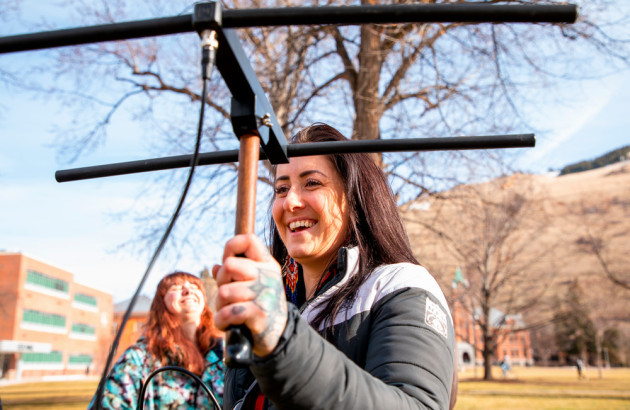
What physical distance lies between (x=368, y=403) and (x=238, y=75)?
666 millimetres

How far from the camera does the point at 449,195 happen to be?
10.1 metres

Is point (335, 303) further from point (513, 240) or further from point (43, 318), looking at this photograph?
point (43, 318)

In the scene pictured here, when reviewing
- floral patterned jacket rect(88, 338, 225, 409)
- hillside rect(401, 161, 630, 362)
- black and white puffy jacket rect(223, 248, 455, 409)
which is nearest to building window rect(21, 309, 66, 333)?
hillside rect(401, 161, 630, 362)

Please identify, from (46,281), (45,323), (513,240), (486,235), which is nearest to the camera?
(486,235)

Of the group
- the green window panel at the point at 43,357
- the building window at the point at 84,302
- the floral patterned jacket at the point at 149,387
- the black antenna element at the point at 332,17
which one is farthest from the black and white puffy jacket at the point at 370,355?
the building window at the point at 84,302

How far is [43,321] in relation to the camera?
55.9 m

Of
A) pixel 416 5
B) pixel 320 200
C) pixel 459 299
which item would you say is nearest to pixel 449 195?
pixel 320 200

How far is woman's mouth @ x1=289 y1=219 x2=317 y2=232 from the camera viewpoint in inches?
65.7

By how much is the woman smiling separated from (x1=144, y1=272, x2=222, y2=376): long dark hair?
1.97m

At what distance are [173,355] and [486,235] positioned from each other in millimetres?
24332

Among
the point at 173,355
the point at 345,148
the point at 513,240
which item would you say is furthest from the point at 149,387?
the point at 513,240

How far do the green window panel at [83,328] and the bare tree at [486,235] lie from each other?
50.4 meters

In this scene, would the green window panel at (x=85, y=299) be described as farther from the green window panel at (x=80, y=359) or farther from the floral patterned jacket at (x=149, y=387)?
the floral patterned jacket at (x=149, y=387)

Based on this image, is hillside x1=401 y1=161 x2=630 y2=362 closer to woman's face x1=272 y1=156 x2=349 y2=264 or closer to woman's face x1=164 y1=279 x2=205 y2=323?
woman's face x1=164 y1=279 x2=205 y2=323
